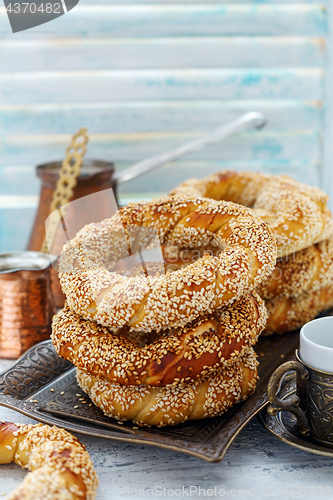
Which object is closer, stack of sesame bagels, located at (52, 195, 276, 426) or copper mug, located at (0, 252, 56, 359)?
stack of sesame bagels, located at (52, 195, 276, 426)

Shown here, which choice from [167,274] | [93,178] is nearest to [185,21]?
[93,178]

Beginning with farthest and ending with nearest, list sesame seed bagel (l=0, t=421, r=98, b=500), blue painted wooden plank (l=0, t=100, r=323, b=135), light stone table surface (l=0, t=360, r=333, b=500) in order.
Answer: blue painted wooden plank (l=0, t=100, r=323, b=135) → light stone table surface (l=0, t=360, r=333, b=500) → sesame seed bagel (l=0, t=421, r=98, b=500)

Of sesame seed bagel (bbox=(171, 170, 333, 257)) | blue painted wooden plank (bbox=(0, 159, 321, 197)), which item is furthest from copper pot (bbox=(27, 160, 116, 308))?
blue painted wooden plank (bbox=(0, 159, 321, 197))

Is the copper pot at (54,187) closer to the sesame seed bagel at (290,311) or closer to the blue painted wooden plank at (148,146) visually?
the blue painted wooden plank at (148,146)

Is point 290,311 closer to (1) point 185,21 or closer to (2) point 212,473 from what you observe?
(2) point 212,473

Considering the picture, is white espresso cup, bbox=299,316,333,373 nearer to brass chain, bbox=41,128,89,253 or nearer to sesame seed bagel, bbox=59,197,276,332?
sesame seed bagel, bbox=59,197,276,332

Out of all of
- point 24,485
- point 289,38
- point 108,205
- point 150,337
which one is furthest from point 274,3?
point 24,485
